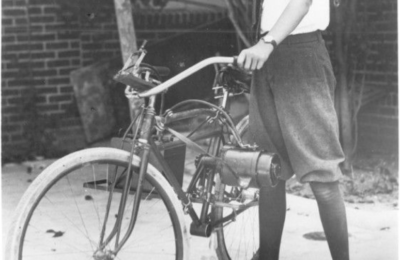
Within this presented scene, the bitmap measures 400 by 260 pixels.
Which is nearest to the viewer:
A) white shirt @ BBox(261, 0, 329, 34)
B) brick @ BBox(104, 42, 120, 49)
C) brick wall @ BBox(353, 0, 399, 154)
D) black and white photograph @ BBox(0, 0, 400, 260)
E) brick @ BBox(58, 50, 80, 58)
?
black and white photograph @ BBox(0, 0, 400, 260)

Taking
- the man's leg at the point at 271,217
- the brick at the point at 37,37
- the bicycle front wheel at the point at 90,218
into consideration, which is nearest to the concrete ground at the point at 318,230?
the bicycle front wheel at the point at 90,218

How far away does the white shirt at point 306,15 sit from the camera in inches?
128

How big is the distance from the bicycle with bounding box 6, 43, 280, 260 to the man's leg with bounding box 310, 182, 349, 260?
211mm

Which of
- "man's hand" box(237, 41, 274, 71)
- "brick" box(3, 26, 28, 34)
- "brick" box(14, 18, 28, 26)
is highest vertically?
"brick" box(14, 18, 28, 26)

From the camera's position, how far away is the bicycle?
2973 mm

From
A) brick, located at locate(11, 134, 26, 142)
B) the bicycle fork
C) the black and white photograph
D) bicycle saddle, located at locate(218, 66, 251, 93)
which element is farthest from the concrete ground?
brick, located at locate(11, 134, 26, 142)

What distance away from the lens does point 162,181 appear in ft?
10.2

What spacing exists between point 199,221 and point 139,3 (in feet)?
13.8

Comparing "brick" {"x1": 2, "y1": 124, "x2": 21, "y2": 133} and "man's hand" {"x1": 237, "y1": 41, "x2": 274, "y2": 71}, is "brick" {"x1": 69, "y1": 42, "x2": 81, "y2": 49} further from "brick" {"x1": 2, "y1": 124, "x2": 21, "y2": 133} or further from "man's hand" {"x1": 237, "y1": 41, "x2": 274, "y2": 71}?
"man's hand" {"x1": 237, "y1": 41, "x2": 274, "y2": 71}

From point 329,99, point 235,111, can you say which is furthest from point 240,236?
point 235,111

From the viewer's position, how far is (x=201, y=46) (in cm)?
738

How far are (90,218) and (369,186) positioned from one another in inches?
80.4

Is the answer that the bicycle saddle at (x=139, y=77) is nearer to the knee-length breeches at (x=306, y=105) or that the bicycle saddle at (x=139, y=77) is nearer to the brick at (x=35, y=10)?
the knee-length breeches at (x=306, y=105)

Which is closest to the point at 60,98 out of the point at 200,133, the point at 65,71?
the point at 65,71
